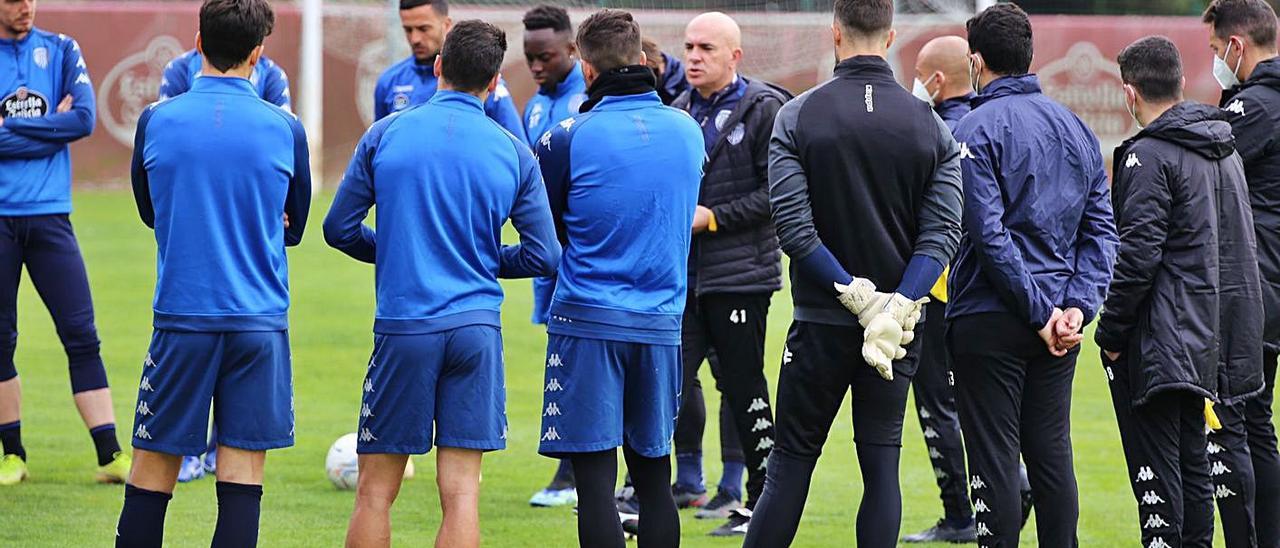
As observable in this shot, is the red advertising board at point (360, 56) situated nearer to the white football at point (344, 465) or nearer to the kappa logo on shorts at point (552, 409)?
the white football at point (344, 465)

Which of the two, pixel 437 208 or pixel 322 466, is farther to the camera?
pixel 322 466

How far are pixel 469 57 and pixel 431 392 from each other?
1.14 m

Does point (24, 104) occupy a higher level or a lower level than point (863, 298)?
lower

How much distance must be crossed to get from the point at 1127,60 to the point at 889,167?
125 cm

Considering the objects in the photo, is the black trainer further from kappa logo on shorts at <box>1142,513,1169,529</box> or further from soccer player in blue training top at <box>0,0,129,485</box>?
soccer player in blue training top at <box>0,0,129,485</box>

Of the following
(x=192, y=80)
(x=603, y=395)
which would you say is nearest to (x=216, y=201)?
(x=603, y=395)

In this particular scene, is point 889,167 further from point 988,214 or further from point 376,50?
point 376,50

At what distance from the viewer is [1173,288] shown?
18.9ft

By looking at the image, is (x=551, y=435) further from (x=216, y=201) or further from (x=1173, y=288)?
(x=1173, y=288)

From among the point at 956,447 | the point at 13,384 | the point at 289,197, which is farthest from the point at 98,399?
the point at 956,447

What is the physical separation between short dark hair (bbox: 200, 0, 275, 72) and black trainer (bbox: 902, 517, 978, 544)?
148 inches

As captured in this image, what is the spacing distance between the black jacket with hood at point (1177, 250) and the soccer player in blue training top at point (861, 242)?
0.83 metres

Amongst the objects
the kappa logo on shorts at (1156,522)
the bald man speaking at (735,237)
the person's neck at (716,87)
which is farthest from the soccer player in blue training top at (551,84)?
the kappa logo on shorts at (1156,522)

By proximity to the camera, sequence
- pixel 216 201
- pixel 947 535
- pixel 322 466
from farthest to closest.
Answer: pixel 322 466 < pixel 947 535 < pixel 216 201
